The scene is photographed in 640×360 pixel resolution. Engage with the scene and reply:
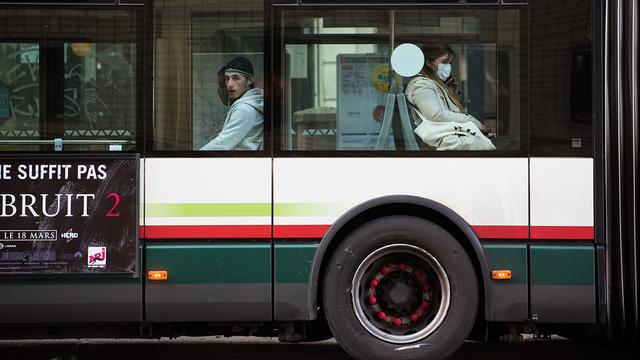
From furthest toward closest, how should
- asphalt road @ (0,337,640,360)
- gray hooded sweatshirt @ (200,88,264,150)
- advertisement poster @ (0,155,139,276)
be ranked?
asphalt road @ (0,337,640,360) < gray hooded sweatshirt @ (200,88,264,150) < advertisement poster @ (0,155,139,276)

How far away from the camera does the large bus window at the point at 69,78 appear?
6234mm

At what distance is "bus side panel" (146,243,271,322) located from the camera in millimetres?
6184

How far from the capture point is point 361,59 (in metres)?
6.27

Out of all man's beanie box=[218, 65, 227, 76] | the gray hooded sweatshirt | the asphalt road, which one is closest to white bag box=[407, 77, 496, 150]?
the gray hooded sweatshirt

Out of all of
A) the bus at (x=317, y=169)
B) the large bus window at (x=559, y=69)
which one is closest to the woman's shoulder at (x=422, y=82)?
the bus at (x=317, y=169)

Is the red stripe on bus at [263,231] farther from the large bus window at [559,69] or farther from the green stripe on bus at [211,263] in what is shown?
the large bus window at [559,69]

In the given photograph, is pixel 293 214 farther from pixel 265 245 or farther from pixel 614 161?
pixel 614 161

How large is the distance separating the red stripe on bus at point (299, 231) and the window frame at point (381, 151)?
473mm

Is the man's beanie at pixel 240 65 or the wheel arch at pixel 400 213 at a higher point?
the man's beanie at pixel 240 65

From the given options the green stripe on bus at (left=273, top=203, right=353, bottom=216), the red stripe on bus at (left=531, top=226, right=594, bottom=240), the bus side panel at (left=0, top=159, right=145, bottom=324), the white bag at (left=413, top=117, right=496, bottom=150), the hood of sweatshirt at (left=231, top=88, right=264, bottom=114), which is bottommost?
the bus side panel at (left=0, top=159, right=145, bottom=324)

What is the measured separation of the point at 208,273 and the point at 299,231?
67cm

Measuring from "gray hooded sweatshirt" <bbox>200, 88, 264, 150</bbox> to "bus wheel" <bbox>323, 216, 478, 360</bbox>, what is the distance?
3.07ft

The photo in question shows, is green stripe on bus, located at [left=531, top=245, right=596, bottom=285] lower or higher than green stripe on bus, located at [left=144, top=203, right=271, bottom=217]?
lower

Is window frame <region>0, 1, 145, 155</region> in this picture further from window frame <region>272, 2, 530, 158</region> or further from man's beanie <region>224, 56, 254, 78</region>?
window frame <region>272, 2, 530, 158</region>
